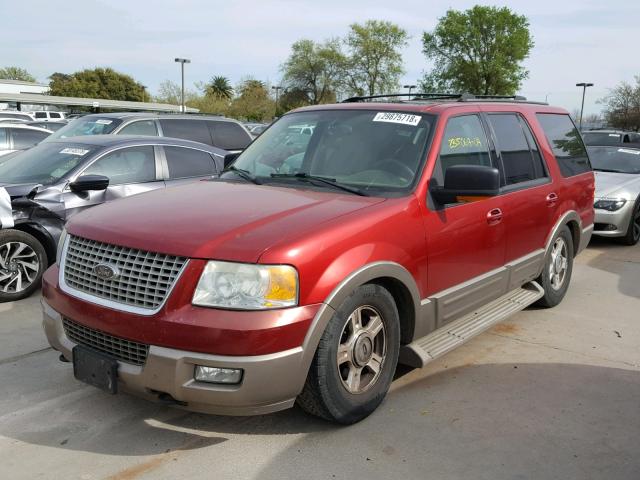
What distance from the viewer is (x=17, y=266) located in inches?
227

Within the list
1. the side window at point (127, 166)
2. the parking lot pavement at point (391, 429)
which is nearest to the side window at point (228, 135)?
the side window at point (127, 166)

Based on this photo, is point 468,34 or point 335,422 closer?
point 335,422

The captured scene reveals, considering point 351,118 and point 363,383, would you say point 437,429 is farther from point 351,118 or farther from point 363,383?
point 351,118

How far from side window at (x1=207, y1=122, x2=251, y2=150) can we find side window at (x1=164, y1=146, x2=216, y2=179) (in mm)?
3267

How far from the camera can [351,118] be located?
14.3ft

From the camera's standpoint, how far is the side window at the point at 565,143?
556 cm

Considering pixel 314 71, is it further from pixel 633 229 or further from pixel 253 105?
pixel 633 229

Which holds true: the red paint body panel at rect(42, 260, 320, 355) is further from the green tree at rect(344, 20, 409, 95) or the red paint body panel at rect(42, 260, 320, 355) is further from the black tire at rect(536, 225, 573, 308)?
the green tree at rect(344, 20, 409, 95)

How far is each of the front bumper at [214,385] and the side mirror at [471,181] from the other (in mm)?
1471

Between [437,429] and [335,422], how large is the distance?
1.96ft

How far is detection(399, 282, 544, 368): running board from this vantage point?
379 centimetres

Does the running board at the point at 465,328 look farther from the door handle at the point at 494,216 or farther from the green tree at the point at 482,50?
the green tree at the point at 482,50

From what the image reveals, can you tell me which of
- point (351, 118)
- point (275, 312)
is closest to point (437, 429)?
point (275, 312)

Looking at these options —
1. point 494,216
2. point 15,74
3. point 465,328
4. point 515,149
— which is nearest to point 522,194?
point 515,149
